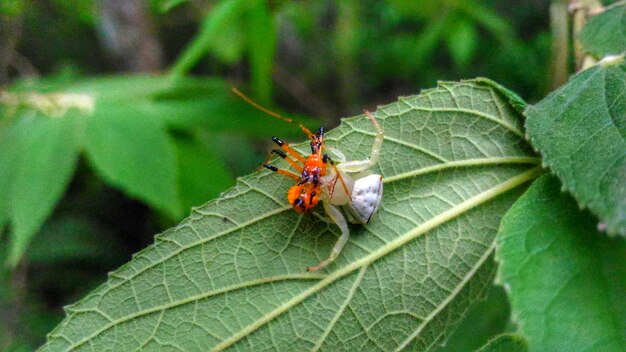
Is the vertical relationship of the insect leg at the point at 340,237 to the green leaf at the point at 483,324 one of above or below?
above

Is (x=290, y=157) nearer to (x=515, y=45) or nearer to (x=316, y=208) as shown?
(x=316, y=208)

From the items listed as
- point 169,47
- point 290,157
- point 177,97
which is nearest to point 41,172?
point 177,97

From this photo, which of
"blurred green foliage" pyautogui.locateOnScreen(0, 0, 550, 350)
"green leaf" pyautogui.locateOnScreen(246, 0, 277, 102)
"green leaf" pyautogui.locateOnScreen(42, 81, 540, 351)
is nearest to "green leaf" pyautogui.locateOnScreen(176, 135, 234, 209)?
"blurred green foliage" pyautogui.locateOnScreen(0, 0, 550, 350)

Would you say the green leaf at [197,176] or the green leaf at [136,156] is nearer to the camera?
the green leaf at [136,156]

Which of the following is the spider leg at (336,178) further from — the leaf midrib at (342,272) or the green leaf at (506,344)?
the green leaf at (506,344)

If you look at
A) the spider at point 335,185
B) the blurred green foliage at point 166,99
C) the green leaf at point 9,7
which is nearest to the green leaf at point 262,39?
the blurred green foliage at point 166,99

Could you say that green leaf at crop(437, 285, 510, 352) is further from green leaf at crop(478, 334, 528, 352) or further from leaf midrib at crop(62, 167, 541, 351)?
green leaf at crop(478, 334, 528, 352)
